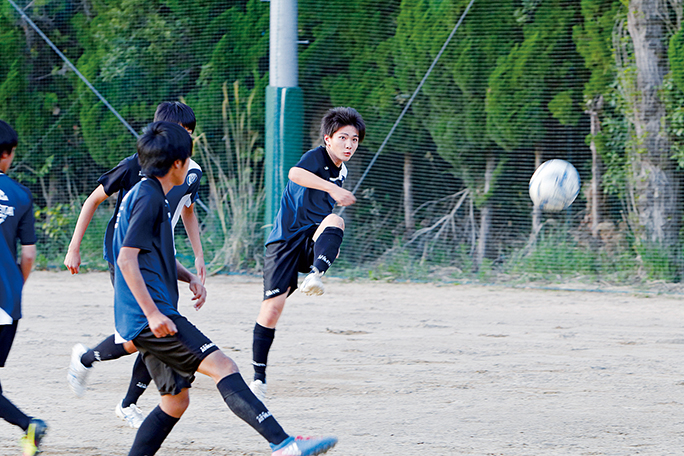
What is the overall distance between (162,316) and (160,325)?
0.13 feet

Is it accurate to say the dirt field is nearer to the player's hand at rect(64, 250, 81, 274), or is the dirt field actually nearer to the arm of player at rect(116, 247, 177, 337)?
the player's hand at rect(64, 250, 81, 274)

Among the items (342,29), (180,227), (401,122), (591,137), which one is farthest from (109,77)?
(591,137)

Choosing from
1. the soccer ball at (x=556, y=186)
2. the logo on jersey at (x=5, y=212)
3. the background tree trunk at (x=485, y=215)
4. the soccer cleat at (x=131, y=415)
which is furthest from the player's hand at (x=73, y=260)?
the background tree trunk at (x=485, y=215)

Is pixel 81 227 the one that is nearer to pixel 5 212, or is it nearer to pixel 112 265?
pixel 112 265

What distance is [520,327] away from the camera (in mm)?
6562

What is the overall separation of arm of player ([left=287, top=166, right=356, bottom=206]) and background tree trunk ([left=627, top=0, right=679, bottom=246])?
603 centimetres

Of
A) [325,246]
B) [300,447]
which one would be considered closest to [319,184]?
[325,246]

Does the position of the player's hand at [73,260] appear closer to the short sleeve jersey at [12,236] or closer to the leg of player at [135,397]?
the short sleeve jersey at [12,236]

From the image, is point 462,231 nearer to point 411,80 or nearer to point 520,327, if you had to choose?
point 411,80

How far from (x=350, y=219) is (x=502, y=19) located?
3286 millimetres

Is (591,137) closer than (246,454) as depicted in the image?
No

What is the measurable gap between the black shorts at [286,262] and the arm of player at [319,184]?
0.31 meters

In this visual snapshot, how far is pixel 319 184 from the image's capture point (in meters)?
4.39

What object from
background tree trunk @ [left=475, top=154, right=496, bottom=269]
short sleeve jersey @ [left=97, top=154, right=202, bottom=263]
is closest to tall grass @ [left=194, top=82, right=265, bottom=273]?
background tree trunk @ [left=475, top=154, right=496, bottom=269]
